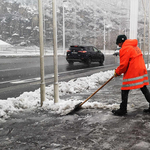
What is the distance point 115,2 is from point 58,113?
4541 inches

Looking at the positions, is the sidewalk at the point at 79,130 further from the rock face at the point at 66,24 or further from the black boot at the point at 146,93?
the rock face at the point at 66,24

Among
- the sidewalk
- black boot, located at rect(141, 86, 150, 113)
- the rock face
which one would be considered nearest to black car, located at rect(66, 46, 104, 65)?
the sidewalk

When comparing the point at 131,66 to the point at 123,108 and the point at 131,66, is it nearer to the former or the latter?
the point at 131,66

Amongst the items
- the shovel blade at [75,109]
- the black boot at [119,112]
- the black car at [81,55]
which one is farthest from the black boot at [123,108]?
the black car at [81,55]

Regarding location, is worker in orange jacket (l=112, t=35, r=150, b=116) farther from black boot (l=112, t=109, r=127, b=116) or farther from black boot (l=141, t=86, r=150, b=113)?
black boot (l=112, t=109, r=127, b=116)

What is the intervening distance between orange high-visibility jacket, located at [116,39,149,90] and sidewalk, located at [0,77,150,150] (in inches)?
25.8

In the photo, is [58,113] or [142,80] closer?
[142,80]

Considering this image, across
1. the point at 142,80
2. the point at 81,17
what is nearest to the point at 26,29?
the point at 81,17

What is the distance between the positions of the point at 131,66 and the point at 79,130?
5.14 feet

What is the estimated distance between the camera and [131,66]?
15.2ft

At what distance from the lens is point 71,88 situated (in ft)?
25.1

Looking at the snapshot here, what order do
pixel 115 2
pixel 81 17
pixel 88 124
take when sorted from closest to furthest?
pixel 88 124, pixel 81 17, pixel 115 2

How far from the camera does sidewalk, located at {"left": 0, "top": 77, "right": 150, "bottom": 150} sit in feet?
11.2

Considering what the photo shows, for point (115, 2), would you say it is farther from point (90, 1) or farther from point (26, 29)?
point (26, 29)
